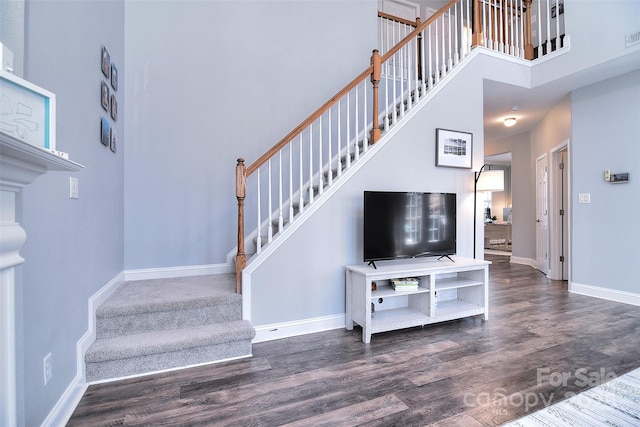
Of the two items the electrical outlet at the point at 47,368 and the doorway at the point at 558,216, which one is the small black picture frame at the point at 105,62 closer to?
the electrical outlet at the point at 47,368

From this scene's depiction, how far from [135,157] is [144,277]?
129 cm

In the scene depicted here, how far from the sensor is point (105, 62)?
2.64 m

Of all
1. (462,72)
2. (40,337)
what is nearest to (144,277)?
(40,337)

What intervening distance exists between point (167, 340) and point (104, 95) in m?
2.05

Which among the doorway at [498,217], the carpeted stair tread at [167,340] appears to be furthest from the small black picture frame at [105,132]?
the doorway at [498,217]

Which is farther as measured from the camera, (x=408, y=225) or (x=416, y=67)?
(x=416, y=67)

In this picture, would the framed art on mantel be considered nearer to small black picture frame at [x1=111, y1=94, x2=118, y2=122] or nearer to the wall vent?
the wall vent

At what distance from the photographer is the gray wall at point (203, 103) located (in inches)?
133

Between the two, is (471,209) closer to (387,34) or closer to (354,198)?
(354,198)

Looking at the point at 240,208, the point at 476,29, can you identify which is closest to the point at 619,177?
the point at 476,29

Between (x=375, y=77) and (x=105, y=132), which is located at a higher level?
(x=375, y=77)

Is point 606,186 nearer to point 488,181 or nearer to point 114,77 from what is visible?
point 488,181

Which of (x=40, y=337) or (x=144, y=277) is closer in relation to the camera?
(x=40, y=337)

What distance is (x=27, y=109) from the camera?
1.11 m
